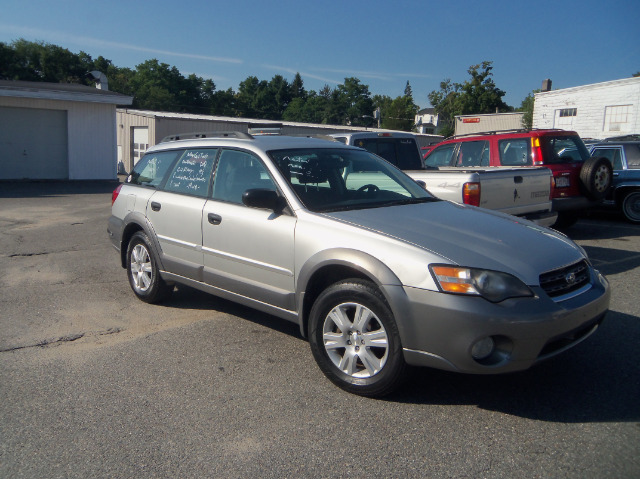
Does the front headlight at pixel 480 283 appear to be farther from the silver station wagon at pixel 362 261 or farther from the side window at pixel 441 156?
the side window at pixel 441 156

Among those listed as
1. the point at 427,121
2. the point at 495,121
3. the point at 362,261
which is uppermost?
the point at 427,121

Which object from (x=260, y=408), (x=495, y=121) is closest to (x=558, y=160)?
(x=260, y=408)

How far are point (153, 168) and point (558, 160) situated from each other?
6.88 meters

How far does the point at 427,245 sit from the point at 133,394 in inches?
88.4

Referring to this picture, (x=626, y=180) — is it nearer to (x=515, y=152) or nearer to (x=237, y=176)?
(x=515, y=152)

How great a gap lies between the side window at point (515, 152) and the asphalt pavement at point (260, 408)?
4408 mm

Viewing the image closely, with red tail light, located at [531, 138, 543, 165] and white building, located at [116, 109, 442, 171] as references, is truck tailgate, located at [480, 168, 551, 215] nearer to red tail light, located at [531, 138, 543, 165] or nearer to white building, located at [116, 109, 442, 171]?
red tail light, located at [531, 138, 543, 165]

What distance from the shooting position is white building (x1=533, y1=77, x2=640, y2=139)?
21733mm

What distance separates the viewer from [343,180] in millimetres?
4910

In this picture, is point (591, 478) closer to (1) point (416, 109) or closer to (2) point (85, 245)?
(2) point (85, 245)

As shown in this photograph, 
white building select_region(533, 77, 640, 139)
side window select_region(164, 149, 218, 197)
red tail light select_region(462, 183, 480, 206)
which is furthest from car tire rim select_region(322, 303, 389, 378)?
white building select_region(533, 77, 640, 139)

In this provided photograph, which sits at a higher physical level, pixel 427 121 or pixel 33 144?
pixel 427 121

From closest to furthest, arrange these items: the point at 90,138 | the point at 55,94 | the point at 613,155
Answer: the point at 613,155 < the point at 55,94 < the point at 90,138

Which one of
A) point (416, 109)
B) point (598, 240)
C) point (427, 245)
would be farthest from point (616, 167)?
point (416, 109)
